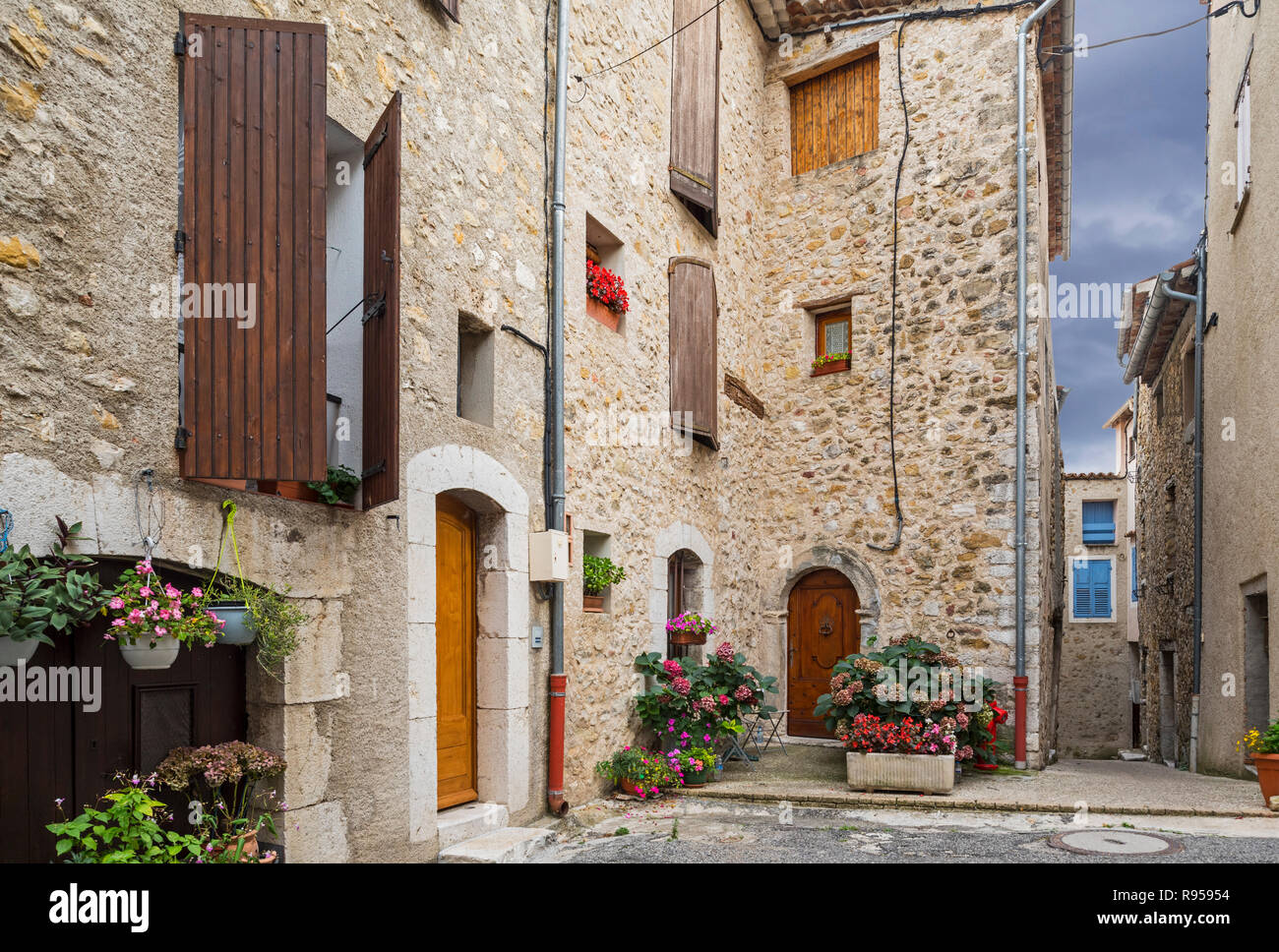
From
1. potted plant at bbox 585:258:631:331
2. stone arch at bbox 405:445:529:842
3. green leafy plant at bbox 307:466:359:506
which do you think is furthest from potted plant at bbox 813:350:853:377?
green leafy plant at bbox 307:466:359:506

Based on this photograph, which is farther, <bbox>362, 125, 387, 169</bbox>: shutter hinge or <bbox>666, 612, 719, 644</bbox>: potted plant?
<bbox>666, 612, 719, 644</bbox>: potted plant

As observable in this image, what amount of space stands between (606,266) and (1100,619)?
1646 cm

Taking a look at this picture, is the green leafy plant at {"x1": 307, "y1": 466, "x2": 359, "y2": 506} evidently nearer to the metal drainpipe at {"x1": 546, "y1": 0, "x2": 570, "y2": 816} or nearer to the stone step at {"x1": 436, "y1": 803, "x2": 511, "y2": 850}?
the stone step at {"x1": 436, "y1": 803, "x2": 511, "y2": 850}

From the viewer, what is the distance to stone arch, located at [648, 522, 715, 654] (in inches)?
296

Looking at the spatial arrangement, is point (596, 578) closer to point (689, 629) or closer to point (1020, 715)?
point (689, 629)

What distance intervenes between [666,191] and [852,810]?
505 cm

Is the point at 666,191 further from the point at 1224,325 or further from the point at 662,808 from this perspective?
the point at 1224,325

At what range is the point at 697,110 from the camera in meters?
8.35

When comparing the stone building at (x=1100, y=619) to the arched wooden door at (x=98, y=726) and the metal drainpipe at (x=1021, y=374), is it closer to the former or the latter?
the metal drainpipe at (x=1021, y=374)

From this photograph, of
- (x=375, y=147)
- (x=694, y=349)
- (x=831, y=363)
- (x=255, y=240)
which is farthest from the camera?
(x=831, y=363)

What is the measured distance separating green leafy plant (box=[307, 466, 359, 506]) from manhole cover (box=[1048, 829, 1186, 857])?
13.7 ft

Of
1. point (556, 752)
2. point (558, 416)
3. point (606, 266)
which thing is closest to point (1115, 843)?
point (556, 752)

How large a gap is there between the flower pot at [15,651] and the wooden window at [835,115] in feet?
28.5

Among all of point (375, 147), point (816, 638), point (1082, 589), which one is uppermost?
point (375, 147)
